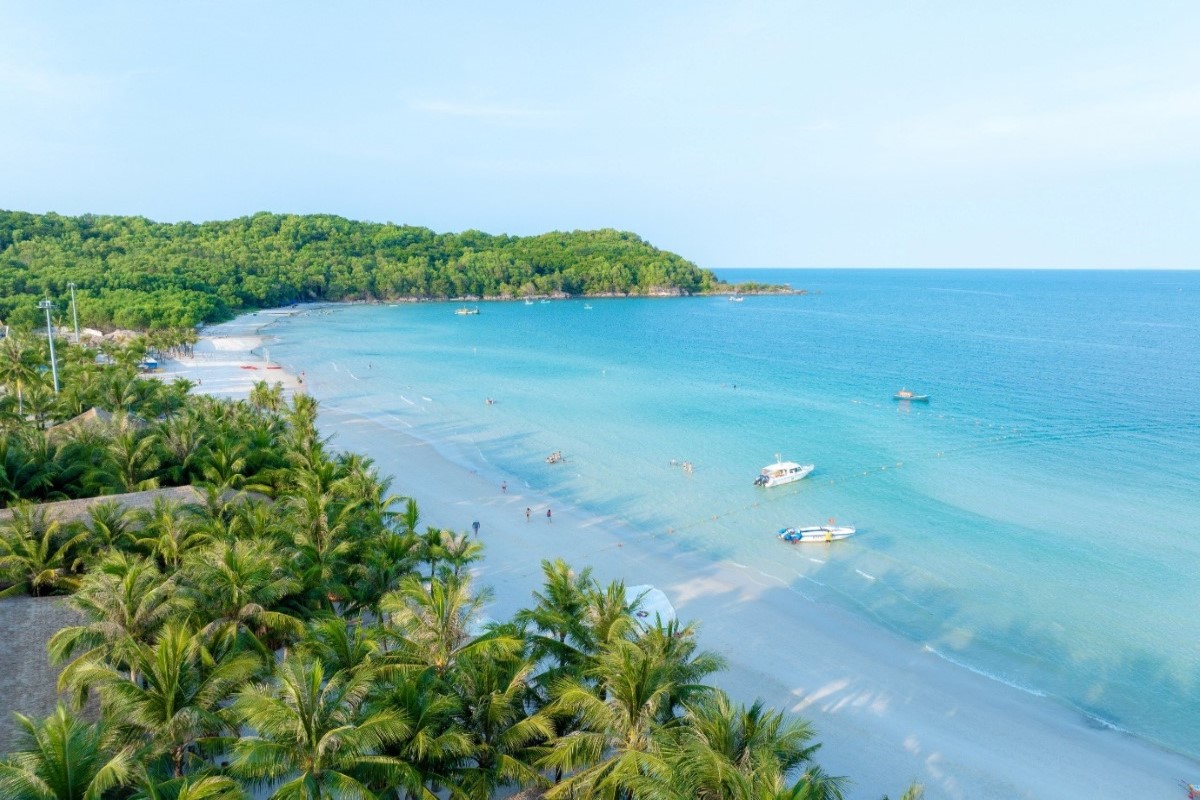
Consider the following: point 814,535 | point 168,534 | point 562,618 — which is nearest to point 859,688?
point 814,535

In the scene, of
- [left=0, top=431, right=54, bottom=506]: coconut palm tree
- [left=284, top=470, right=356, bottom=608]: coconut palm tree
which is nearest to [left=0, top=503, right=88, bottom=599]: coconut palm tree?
[left=0, top=431, right=54, bottom=506]: coconut palm tree

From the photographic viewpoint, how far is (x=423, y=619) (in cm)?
1290

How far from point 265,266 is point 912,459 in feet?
423

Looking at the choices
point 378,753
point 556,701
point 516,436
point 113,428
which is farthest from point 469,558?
point 516,436

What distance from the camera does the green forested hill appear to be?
294 ft

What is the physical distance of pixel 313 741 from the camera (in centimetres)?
955

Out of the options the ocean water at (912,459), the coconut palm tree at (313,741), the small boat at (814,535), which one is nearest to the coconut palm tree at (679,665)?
the coconut palm tree at (313,741)

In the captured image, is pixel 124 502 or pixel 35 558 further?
pixel 124 502

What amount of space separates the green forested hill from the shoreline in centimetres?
7023

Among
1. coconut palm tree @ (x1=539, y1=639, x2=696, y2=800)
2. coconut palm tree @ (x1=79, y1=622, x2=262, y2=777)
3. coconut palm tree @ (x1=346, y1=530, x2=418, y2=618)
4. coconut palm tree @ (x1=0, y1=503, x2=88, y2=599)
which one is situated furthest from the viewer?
coconut palm tree @ (x1=346, y1=530, x2=418, y2=618)

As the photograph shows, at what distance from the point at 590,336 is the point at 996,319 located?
246 ft

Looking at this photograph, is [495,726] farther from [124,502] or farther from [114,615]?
[124,502]

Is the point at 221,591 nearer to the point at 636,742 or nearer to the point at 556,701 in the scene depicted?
the point at 556,701

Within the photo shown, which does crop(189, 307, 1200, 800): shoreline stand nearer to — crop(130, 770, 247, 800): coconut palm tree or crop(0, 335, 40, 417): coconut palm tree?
crop(130, 770, 247, 800): coconut palm tree
